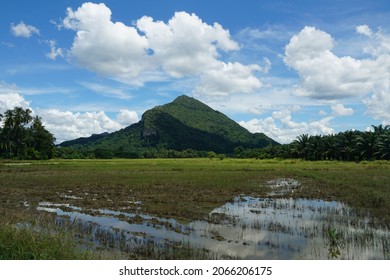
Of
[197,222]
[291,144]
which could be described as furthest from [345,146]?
[197,222]

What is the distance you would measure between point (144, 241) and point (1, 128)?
214 ft

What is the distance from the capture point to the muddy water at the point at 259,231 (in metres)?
8.02

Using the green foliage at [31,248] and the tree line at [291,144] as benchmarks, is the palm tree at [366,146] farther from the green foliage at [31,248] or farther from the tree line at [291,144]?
the green foliage at [31,248]

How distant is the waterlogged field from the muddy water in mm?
26

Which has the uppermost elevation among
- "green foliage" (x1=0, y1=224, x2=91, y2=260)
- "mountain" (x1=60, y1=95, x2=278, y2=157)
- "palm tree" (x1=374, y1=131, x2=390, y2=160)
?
"mountain" (x1=60, y1=95, x2=278, y2=157)

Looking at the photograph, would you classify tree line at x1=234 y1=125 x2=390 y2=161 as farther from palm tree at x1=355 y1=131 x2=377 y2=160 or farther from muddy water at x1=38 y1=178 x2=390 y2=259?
muddy water at x1=38 y1=178 x2=390 y2=259

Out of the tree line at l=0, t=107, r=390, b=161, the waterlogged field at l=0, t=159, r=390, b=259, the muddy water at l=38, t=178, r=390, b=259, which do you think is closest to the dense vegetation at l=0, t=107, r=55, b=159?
the tree line at l=0, t=107, r=390, b=161

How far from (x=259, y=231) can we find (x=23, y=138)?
64.8 m

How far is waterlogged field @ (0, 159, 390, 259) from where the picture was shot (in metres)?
7.71

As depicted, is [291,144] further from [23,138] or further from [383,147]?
[23,138]

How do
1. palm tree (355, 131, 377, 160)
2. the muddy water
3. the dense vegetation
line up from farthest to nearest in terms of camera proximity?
the dense vegetation < palm tree (355, 131, 377, 160) < the muddy water

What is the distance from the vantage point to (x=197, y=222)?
11.3 m

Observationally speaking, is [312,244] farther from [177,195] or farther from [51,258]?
[177,195]
